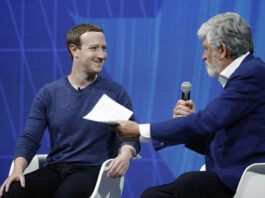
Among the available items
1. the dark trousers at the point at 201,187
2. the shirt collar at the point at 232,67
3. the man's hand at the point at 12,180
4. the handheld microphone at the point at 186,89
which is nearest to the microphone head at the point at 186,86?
the handheld microphone at the point at 186,89

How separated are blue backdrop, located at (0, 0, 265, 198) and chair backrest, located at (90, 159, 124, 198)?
0.94m

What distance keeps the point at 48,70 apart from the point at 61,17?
43 cm

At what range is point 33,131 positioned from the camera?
2230 millimetres

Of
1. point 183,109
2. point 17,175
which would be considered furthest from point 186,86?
point 17,175

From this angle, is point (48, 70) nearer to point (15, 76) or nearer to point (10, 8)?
point (15, 76)

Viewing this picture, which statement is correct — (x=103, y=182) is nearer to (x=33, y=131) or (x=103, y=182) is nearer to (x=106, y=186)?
(x=106, y=186)

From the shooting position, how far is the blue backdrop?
2945mm

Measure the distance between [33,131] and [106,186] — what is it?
54cm

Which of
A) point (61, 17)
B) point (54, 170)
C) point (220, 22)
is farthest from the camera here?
point (61, 17)

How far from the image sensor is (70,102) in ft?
7.44

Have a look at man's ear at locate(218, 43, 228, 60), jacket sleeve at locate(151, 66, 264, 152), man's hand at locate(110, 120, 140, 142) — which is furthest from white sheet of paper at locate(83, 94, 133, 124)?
man's ear at locate(218, 43, 228, 60)

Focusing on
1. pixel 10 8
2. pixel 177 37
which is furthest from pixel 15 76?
pixel 177 37

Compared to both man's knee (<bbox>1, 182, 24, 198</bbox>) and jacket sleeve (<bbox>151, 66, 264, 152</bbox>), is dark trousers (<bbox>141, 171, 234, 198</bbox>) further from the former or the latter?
man's knee (<bbox>1, 182, 24, 198</bbox>)

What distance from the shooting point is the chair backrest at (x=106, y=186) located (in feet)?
6.29
